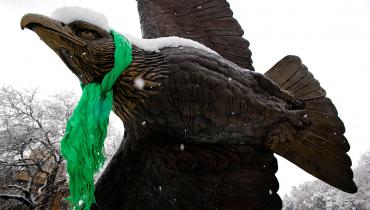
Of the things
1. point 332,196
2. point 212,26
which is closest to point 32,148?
point 212,26

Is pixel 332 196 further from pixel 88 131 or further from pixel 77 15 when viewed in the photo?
pixel 77 15

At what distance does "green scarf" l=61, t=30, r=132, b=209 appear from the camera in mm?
1780

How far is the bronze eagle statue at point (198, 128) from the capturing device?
1.83 meters

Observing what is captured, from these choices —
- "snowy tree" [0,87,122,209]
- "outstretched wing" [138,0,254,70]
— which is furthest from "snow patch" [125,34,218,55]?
"snowy tree" [0,87,122,209]

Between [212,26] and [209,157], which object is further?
[212,26]

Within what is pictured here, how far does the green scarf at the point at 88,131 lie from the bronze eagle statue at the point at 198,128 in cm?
6

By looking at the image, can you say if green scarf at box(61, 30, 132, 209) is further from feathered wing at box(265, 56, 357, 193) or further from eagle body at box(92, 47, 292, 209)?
feathered wing at box(265, 56, 357, 193)

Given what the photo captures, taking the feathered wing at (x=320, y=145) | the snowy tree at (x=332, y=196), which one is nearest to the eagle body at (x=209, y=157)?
the feathered wing at (x=320, y=145)

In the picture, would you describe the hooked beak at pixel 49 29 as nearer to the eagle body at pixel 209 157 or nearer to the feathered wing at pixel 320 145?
the eagle body at pixel 209 157

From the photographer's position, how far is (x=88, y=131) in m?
1.80

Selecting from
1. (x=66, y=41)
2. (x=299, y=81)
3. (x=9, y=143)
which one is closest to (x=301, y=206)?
(x=9, y=143)

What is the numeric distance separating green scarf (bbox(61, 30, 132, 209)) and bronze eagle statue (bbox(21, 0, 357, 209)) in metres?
0.06

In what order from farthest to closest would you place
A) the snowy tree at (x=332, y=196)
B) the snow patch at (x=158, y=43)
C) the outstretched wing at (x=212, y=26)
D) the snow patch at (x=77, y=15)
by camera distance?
the snowy tree at (x=332, y=196) → the outstretched wing at (x=212, y=26) → the snow patch at (x=158, y=43) → the snow patch at (x=77, y=15)

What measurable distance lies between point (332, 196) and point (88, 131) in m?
22.0
